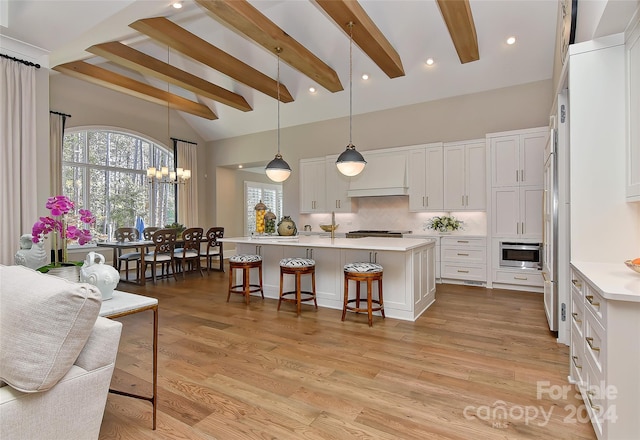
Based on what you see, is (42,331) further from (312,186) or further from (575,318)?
(312,186)

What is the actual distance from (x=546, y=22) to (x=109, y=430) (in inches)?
248

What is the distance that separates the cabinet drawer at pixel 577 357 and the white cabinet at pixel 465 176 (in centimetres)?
359

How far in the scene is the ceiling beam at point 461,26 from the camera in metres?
3.79

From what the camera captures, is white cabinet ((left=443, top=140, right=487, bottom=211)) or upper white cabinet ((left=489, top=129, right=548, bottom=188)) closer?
upper white cabinet ((left=489, top=129, right=548, bottom=188))

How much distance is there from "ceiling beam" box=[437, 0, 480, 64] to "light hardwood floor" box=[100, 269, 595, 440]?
11.7ft

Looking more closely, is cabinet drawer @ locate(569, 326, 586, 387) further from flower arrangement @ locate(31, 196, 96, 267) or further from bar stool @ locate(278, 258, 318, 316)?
flower arrangement @ locate(31, 196, 96, 267)

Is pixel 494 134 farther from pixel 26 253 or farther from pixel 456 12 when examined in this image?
pixel 26 253

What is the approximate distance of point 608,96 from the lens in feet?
7.55

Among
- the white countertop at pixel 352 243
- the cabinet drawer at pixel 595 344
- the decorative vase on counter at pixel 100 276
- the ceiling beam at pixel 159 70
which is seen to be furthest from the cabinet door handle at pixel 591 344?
the ceiling beam at pixel 159 70

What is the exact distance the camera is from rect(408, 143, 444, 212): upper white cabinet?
592cm

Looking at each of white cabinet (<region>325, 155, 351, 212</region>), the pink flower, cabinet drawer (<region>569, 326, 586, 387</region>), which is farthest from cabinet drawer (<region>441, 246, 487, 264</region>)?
the pink flower

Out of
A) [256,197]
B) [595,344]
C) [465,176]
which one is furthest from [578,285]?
[256,197]

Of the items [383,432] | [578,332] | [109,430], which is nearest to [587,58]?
[578,332]

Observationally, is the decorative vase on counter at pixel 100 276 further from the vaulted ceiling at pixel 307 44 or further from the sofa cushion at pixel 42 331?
the vaulted ceiling at pixel 307 44
